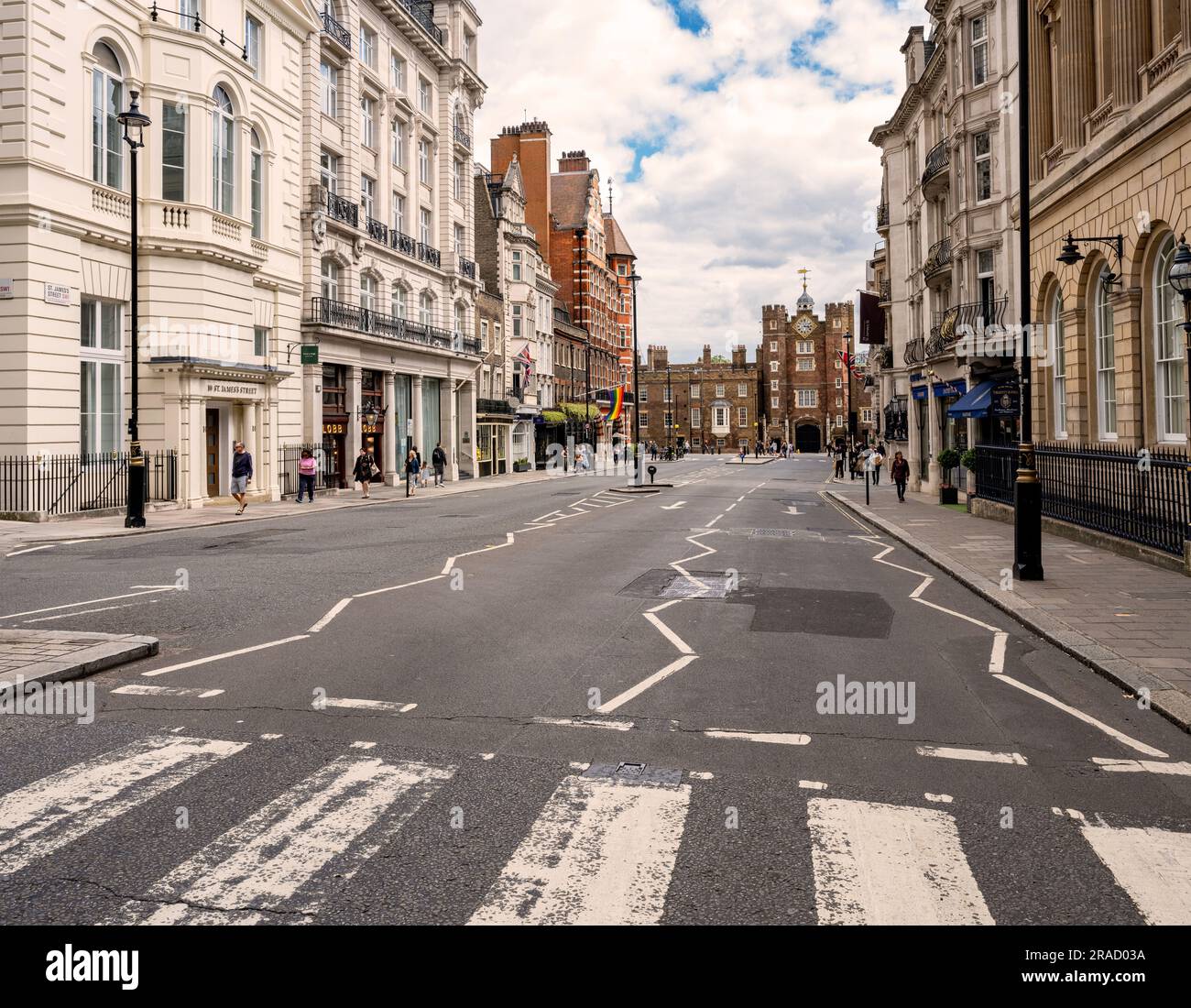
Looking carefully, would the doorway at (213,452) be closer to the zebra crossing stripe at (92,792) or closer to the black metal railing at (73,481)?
the black metal railing at (73,481)

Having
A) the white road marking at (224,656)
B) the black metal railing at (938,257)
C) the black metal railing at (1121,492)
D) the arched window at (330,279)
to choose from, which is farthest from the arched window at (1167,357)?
the arched window at (330,279)

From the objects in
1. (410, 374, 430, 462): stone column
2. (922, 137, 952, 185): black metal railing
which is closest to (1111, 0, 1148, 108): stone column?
(922, 137, 952, 185): black metal railing

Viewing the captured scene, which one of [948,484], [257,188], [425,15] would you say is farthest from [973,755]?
[425,15]

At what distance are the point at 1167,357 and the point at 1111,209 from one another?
11.7ft

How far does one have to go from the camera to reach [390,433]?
4219 centimetres

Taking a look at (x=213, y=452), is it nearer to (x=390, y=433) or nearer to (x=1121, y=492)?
(x=390, y=433)

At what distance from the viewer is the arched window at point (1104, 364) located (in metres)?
20.5

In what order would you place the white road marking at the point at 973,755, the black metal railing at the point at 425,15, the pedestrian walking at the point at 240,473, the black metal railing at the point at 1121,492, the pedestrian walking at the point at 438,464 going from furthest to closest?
the black metal railing at the point at 425,15
the pedestrian walking at the point at 438,464
the pedestrian walking at the point at 240,473
the black metal railing at the point at 1121,492
the white road marking at the point at 973,755

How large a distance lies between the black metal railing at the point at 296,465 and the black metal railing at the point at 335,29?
51.0 ft

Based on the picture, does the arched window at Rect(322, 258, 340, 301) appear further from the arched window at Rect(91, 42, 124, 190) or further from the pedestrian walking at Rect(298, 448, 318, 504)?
the arched window at Rect(91, 42, 124, 190)

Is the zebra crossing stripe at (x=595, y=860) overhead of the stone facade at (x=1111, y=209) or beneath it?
beneath

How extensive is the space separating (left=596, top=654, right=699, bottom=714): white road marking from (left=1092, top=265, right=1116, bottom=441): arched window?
16.0m

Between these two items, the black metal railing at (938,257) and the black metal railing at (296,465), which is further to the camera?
the black metal railing at (938,257)

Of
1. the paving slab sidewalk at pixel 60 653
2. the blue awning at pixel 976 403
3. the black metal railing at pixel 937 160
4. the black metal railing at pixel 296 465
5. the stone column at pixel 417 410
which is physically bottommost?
the paving slab sidewalk at pixel 60 653
